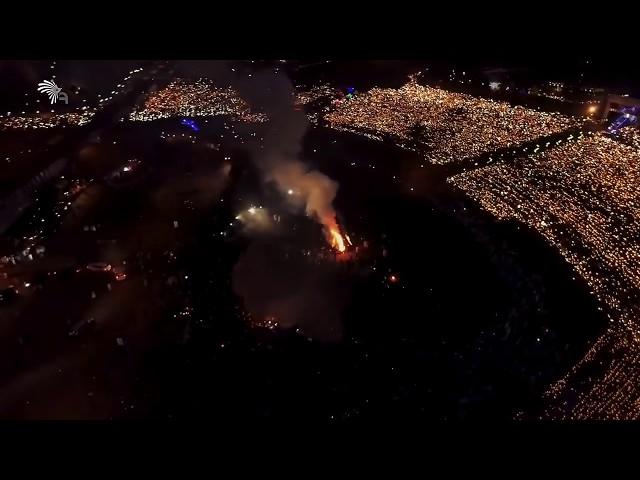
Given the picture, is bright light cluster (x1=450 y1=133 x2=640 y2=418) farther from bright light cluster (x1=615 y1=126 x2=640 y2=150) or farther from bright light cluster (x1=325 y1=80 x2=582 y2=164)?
bright light cluster (x1=325 y1=80 x2=582 y2=164)

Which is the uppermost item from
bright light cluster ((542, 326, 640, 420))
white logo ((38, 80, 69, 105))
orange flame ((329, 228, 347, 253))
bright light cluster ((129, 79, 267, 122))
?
white logo ((38, 80, 69, 105))

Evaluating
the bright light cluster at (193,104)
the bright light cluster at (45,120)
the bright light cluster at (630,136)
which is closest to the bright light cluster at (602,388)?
the bright light cluster at (630,136)

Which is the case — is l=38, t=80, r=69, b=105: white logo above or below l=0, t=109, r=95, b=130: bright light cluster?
above

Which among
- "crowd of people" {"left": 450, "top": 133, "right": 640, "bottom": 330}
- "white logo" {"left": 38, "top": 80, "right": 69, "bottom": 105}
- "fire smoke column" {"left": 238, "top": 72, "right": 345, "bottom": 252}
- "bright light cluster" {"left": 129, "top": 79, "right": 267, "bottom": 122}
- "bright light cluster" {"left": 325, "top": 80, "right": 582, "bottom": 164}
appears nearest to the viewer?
"crowd of people" {"left": 450, "top": 133, "right": 640, "bottom": 330}

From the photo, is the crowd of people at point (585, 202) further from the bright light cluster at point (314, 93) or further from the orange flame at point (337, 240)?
the bright light cluster at point (314, 93)

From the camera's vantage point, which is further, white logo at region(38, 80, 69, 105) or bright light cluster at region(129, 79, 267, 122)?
white logo at region(38, 80, 69, 105)

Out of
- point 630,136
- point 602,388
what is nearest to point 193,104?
point 630,136

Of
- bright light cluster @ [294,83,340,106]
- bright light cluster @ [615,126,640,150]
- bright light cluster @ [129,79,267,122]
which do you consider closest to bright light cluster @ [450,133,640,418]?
bright light cluster @ [615,126,640,150]

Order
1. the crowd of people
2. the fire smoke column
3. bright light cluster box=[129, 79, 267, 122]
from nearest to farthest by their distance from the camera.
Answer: the crowd of people < the fire smoke column < bright light cluster box=[129, 79, 267, 122]
